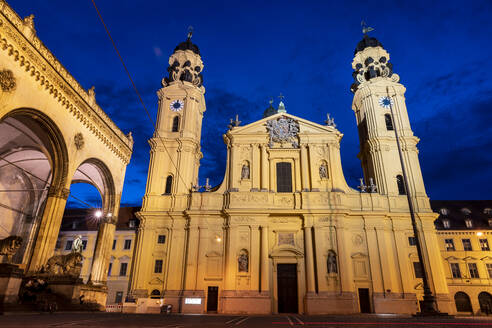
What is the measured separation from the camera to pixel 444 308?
70.2 feet

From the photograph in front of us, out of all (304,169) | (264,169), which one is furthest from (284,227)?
(304,169)

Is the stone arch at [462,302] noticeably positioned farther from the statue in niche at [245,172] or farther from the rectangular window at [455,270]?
the statue in niche at [245,172]

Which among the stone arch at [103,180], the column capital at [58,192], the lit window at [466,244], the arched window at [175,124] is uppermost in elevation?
the arched window at [175,124]

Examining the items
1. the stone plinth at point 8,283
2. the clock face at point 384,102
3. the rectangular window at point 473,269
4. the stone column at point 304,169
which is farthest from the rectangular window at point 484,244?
the stone plinth at point 8,283

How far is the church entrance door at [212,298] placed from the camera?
22.0m

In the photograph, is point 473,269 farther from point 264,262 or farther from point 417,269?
point 264,262

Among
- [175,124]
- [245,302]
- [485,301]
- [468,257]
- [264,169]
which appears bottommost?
[245,302]

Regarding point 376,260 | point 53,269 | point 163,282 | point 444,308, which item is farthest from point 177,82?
point 444,308

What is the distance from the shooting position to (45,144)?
52.2 feet

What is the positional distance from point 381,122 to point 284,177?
1043cm

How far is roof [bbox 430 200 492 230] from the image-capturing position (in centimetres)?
3363

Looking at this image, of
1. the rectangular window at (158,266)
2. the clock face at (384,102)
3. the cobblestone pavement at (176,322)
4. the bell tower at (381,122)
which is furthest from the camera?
the clock face at (384,102)

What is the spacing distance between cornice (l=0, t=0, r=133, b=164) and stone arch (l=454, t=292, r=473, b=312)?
33648mm

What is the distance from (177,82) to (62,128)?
52.5 ft
